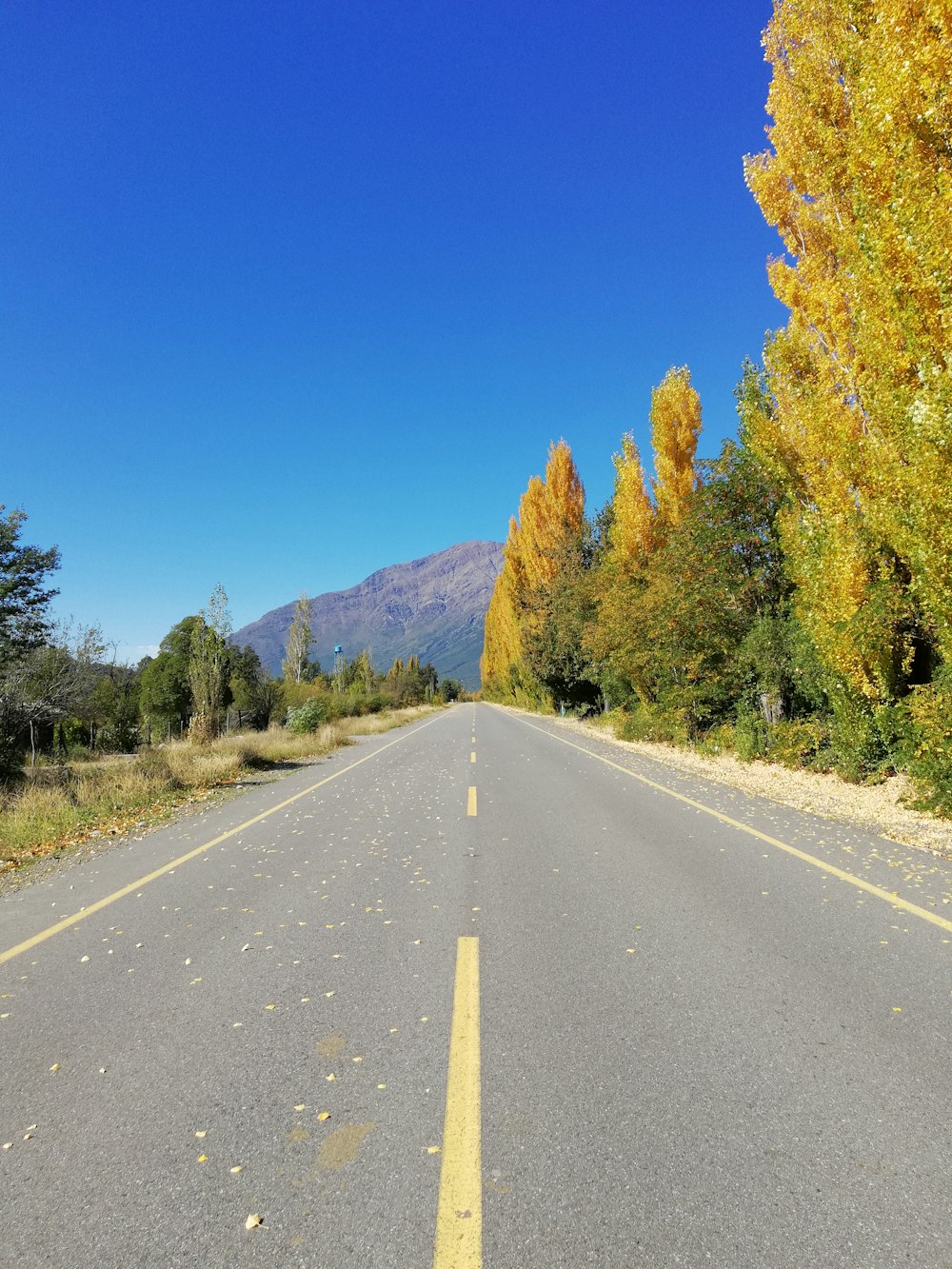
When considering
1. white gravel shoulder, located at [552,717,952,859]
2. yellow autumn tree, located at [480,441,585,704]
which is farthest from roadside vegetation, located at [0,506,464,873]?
yellow autumn tree, located at [480,441,585,704]

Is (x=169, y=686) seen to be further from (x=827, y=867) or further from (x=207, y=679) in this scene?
(x=827, y=867)

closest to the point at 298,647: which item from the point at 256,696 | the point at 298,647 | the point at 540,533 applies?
the point at 298,647

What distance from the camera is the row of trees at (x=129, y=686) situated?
18.0m

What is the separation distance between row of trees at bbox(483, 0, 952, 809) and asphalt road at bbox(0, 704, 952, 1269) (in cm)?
456

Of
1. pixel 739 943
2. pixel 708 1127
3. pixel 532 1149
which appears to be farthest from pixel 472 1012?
pixel 739 943

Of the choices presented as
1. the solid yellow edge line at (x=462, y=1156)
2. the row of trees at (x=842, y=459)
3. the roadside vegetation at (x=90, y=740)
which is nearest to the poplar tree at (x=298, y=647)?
the roadside vegetation at (x=90, y=740)

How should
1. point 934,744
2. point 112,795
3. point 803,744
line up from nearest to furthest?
point 934,744, point 112,795, point 803,744

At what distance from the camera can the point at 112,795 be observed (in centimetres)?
1179

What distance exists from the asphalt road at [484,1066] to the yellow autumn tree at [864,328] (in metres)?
4.64

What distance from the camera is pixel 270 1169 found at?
2418mm

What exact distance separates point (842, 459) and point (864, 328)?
1.93 metres

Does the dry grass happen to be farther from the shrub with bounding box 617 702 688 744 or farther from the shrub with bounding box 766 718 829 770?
the shrub with bounding box 617 702 688 744

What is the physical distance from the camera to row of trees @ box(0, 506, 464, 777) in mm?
18000

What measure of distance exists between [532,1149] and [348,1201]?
2.28 ft
